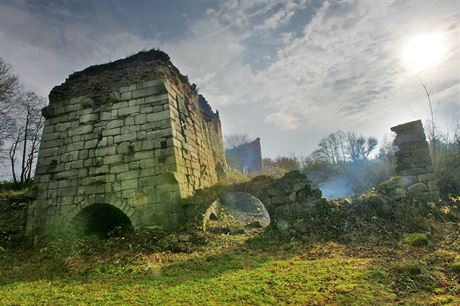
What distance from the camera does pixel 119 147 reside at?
8.05 m

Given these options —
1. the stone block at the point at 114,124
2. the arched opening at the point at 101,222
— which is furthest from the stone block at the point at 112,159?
the arched opening at the point at 101,222

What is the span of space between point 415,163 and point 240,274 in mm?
6367

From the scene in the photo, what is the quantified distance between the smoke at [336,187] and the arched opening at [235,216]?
663 cm

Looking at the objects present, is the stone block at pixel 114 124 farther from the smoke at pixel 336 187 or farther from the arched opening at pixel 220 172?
the smoke at pixel 336 187

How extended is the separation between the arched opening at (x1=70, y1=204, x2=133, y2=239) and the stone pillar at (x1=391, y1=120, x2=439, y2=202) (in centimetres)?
785

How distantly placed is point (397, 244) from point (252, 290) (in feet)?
11.7

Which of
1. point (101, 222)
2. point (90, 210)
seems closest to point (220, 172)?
point (101, 222)

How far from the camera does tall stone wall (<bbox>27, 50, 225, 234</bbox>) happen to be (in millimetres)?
7582

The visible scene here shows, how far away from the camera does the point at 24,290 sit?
478 centimetres

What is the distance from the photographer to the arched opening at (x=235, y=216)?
315 inches

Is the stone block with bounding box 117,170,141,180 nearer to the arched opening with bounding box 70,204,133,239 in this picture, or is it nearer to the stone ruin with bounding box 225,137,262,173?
the arched opening with bounding box 70,204,133,239

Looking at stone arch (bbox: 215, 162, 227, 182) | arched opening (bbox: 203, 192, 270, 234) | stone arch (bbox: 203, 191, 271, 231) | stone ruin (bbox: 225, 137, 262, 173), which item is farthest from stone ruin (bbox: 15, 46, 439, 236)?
stone ruin (bbox: 225, 137, 262, 173)

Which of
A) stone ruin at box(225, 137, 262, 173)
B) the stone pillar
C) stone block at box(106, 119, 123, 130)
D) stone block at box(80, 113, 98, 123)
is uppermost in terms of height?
stone ruin at box(225, 137, 262, 173)

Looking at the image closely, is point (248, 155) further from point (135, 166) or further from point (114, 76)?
point (135, 166)
